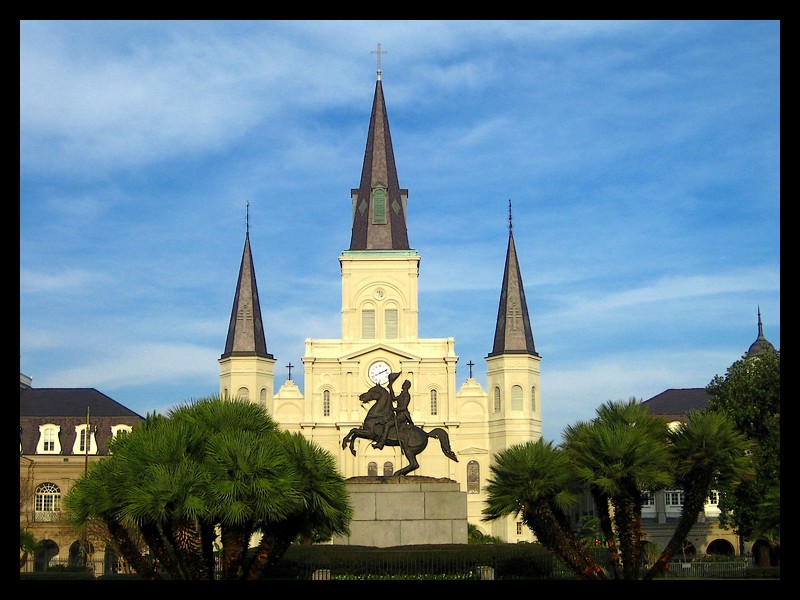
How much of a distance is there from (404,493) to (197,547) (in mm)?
10516

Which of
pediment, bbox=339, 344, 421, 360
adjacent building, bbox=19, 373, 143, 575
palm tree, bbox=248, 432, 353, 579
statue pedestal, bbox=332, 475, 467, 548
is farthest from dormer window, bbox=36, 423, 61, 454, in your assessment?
palm tree, bbox=248, 432, 353, 579

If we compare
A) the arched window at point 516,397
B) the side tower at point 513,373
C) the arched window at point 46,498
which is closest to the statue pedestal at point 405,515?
the arched window at point 46,498

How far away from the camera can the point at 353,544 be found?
32.2m

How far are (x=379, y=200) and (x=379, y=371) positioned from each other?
51.8 ft

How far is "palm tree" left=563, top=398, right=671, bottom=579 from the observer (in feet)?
79.0

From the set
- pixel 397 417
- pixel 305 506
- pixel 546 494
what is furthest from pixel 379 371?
pixel 305 506

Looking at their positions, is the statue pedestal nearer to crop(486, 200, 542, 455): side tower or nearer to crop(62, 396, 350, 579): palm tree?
crop(62, 396, 350, 579): palm tree

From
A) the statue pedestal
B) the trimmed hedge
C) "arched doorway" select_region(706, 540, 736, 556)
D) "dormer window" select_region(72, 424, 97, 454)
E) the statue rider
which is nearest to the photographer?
the trimmed hedge

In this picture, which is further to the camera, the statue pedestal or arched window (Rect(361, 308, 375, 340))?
arched window (Rect(361, 308, 375, 340))

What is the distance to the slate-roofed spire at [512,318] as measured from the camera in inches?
3647

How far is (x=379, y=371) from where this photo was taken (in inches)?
3625

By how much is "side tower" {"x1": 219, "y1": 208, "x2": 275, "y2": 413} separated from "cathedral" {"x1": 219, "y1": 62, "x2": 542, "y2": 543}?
0.27 feet
